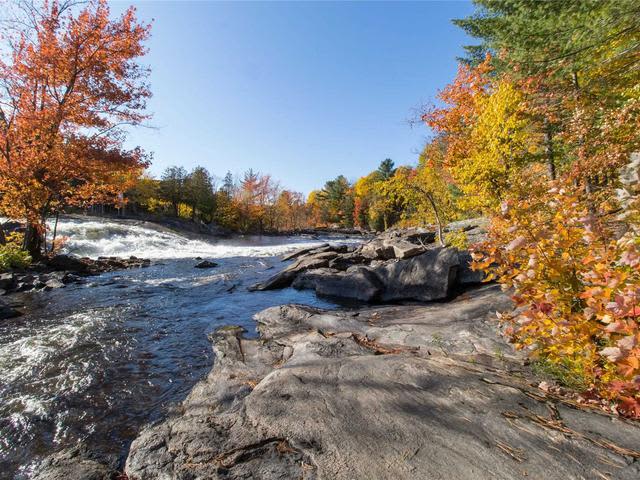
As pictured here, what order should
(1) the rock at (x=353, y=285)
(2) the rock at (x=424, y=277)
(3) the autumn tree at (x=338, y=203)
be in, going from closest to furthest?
Answer: (2) the rock at (x=424, y=277) → (1) the rock at (x=353, y=285) → (3) the autumn tree at (x=338, y=203)

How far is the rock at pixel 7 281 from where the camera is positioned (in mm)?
9438

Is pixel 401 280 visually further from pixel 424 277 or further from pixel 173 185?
pixel 173 185

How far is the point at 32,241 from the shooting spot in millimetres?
13016

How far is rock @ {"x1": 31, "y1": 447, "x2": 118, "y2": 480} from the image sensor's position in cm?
232

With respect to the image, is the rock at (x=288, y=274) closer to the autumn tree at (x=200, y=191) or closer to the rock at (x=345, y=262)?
the rock at (x=345, y=262)

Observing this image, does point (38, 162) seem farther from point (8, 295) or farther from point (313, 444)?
point (313, 444)

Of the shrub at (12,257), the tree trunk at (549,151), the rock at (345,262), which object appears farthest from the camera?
the rock at (345,262)

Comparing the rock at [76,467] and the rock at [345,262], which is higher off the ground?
the rock at [345,262]

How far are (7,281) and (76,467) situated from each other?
1094 centimetres

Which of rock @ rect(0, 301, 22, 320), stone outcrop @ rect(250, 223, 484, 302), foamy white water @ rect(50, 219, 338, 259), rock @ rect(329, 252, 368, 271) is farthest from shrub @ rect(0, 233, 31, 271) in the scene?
rock @ rect(329, 252, 368, 271)

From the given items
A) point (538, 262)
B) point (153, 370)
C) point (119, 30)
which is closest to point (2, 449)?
point (153, 370)

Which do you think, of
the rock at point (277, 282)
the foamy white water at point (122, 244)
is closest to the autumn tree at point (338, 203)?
the foamy white water at point (122, 244)

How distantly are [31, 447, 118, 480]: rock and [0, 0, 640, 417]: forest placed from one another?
3663 mm

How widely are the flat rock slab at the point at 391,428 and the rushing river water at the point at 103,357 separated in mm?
821
